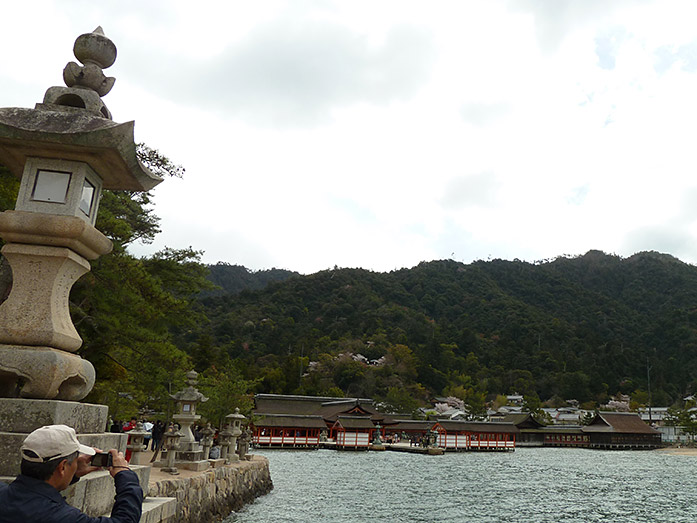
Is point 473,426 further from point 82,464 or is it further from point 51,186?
point 82,464

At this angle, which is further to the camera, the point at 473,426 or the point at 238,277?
the point at 238,277

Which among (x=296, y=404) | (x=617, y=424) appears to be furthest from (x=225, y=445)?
(x=617, y=424)

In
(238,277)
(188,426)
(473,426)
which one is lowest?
(473,426)

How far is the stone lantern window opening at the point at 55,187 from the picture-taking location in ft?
12.6

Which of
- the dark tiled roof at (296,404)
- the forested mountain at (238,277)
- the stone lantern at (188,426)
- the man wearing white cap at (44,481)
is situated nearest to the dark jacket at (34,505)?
the man wearing white cap at (44,481)

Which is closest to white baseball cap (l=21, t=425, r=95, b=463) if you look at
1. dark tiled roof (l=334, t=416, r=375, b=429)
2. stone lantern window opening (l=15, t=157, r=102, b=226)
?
stone lantern window opening (l=15, t=157, r=102, b=226)

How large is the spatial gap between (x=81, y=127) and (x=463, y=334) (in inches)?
3557

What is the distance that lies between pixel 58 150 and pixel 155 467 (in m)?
9.67

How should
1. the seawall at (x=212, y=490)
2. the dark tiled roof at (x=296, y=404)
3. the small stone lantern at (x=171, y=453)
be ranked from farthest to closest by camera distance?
1. the dark tiled roof at (x=296, y=404)
2. the small stone lantern at (x=171, y=453)
3. the seawall at (x=212, y=490)

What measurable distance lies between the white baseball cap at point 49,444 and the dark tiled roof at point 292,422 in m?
39.4

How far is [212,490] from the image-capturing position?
1180 centimetres

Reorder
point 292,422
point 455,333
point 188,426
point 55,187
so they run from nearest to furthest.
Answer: point 55,187, point 188,426, point 292,422, point 455,333

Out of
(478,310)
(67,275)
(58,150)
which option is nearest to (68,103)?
(58,150)

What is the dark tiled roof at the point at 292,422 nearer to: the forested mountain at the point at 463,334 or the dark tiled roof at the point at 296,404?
the dark tiled roof at the point at 296,404
